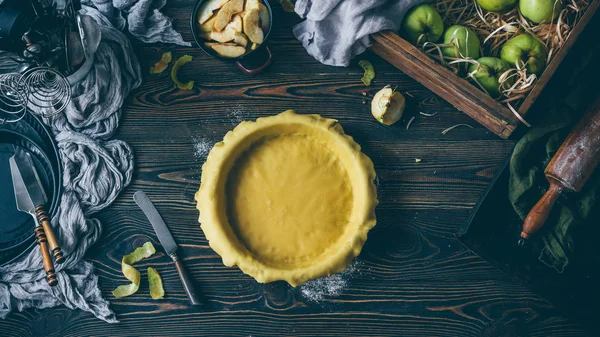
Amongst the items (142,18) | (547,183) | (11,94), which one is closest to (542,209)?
(547,183)

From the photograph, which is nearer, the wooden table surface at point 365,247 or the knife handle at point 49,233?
the knife handle at point 49,233

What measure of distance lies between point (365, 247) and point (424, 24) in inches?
32.9

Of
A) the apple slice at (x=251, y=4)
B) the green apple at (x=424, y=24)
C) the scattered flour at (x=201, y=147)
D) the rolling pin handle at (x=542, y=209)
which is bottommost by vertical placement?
the scattered flour at (x=201, y=147)

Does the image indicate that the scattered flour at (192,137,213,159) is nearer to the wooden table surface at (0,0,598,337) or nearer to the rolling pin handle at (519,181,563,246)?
the wooden table surface at (0,0,598,337)

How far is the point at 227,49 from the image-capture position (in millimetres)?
1735

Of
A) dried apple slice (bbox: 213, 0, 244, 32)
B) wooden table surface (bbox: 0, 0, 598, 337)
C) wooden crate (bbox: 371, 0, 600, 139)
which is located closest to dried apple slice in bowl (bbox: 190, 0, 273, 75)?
dried apple slice (bbox: 213, 0, 244, 32)

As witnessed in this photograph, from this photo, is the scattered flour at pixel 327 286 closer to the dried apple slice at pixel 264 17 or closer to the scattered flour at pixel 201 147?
the scattered flour at pixel 201 147

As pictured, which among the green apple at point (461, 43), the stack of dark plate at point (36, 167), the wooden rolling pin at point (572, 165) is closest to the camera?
the wooden rolling pin at point (572, 165)

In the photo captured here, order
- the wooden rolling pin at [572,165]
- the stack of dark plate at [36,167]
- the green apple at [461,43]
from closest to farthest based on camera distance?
the wooden rolling pin at [572,165] < the green apple at [461,43] < the stack of dark plate at [36,167]

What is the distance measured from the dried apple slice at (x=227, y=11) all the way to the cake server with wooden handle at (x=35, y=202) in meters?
0.87

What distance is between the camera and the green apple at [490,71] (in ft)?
5.49

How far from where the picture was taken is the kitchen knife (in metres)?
1.77

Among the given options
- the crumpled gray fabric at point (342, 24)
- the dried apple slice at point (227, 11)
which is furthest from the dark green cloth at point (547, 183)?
the dried apple slice at point (227, 11)

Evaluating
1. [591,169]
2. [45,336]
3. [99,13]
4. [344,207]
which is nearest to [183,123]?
[99,13]
